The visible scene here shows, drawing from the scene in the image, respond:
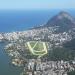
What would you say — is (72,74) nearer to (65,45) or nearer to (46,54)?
(46,54)

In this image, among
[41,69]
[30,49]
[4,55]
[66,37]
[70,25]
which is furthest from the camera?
[70,25]

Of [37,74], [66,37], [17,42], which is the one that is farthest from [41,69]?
[66,37]

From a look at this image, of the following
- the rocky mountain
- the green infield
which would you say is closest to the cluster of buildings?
Result: the rocky mountain

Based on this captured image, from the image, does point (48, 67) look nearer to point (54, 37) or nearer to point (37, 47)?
point (37, 47)

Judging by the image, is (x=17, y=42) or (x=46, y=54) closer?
(x=46, y=54)

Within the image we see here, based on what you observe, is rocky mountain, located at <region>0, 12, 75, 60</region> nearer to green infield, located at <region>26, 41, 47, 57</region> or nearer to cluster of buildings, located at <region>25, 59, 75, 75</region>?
green infield, located at <region>26, 41, 47, 57</region>

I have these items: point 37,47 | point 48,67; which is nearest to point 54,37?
point 37,47
